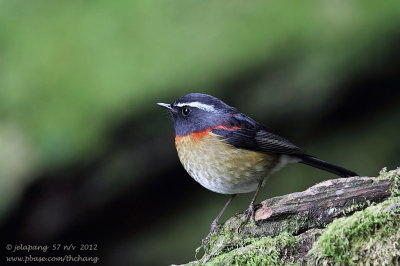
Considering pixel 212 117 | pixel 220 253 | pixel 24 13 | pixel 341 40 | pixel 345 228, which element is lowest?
pixel 220 253

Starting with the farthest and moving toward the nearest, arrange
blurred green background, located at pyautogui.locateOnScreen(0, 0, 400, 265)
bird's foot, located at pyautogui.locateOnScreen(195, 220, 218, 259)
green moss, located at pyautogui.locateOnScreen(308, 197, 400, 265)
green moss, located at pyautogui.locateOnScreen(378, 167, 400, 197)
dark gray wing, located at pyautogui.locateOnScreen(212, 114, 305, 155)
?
blurred green background, located at pyautogui.locateOnScreen(0, 0, 400, 265) < dark gray wing, located at pyautogui.locateOnScreen(212, 114, 305, 155) < bird's foot, located at pyautogui.locateOnScreen(195, 220, 218, 259) < green moss, located at pyautogui.locateOnScreen(378, 167, 400, 197) < green moss, located at pyautogui.locateOnScreen(308, 197, 400, 265)

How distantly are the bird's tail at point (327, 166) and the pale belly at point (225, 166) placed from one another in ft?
1.49

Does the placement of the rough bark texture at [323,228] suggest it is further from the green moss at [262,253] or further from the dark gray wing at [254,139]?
the dark gray wing at [254,139]

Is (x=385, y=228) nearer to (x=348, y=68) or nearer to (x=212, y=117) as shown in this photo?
(x=212, y=117)

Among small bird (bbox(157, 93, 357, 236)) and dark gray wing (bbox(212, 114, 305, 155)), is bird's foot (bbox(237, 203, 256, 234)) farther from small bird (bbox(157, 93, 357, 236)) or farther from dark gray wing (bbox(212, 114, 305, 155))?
dark gray wing (bbox(212, 114, 305, 155))

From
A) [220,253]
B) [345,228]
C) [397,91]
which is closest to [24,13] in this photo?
[397,91]

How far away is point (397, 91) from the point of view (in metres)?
8.58

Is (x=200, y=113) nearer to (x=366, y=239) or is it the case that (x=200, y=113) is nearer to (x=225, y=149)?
(x=225, y=149)

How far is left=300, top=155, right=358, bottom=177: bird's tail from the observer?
233 inches

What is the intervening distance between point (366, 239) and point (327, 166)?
2.18 meters

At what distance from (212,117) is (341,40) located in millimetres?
3689

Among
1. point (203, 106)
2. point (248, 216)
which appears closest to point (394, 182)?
point (248, 216)

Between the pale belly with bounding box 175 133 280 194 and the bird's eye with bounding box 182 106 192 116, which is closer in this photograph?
the pale belly with bounding box 175 133 280 194

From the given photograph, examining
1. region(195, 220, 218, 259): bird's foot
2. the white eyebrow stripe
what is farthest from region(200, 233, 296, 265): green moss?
the white eyebrow stripe
